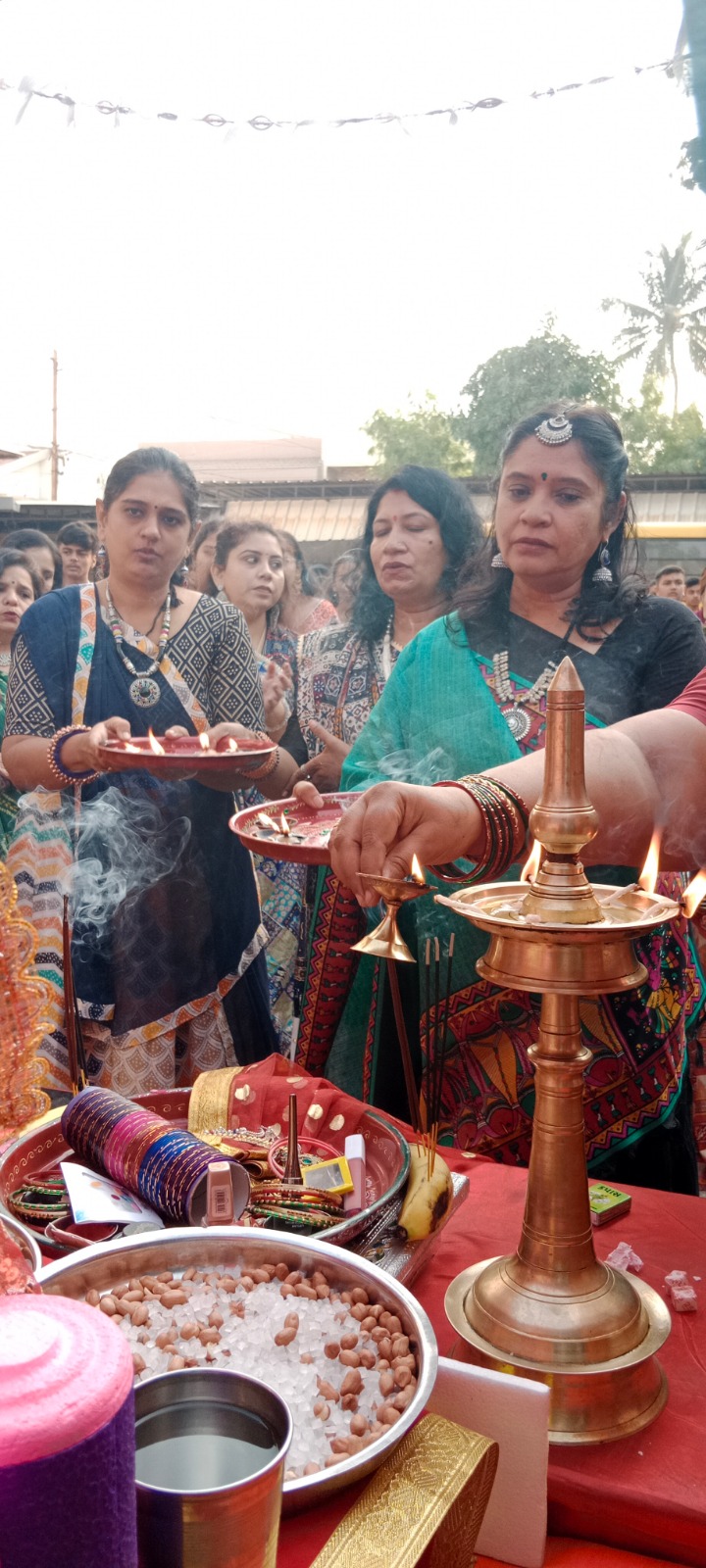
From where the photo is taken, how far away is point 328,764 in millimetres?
3336

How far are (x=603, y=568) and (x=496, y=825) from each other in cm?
136

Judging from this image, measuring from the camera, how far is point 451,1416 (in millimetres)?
1036

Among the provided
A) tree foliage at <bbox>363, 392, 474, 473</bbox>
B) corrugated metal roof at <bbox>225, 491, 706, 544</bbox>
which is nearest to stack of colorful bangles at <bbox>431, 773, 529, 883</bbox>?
corrugated metal roof at <bbox>225, 491, 706, 544</bbox>

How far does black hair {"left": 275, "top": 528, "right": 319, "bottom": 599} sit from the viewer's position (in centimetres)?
333

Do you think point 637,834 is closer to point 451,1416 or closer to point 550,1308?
point 550,1308

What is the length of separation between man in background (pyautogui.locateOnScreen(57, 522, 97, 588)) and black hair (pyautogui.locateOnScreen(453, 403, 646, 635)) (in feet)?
3.95

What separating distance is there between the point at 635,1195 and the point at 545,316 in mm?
2352

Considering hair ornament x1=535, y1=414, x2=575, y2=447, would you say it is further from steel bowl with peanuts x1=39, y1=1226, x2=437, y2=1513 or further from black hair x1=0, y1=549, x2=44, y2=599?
steel bowl with peanuts x1=39, y1=1226, x2=437, y2=1513

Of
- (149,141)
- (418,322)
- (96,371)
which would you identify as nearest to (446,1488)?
(418,322)

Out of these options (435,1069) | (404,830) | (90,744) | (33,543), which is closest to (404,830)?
(404,830)

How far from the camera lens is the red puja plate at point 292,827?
6.84ft

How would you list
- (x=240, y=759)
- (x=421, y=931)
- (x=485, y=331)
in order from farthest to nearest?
(x=485, y=331) → (x=421, y=931) → (x=240, y=759)

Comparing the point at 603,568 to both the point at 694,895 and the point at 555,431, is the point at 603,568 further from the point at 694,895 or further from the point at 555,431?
the point at 694,895

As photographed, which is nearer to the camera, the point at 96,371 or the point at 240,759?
the point at 240,759
